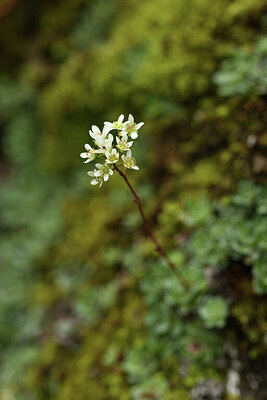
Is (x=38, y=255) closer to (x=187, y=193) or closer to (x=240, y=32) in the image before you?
(x=187, y=193)

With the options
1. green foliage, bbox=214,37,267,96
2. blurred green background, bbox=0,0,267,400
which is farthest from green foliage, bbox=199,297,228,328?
green foliage, bbox=214,37,267,96

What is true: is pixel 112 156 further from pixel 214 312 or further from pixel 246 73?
pixel 246 73

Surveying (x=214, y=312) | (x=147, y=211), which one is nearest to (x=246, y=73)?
(x=147, y=211)

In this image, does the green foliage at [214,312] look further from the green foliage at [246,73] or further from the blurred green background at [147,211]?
the green foliage at [246,73]

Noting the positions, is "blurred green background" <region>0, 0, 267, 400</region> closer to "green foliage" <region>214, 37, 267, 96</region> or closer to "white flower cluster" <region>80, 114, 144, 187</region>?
"green foliage" <region>214, 37, 267, 96</region>

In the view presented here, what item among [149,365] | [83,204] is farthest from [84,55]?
[149,365]

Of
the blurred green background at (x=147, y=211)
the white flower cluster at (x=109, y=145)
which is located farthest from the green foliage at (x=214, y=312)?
the white flower cluster at (x=109, y=145)

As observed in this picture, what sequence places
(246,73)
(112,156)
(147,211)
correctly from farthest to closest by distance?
(147,211) → (246,73) → (112,156)

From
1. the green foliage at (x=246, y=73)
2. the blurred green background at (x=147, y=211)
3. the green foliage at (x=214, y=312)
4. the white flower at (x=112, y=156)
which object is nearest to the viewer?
the white flower at (x=112, y=156)
